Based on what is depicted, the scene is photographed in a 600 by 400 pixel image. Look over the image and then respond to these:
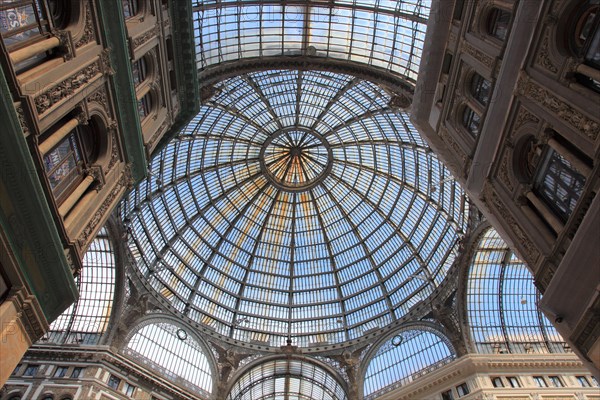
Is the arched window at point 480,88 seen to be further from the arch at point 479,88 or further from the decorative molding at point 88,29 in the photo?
the decorative molding at point 88,29

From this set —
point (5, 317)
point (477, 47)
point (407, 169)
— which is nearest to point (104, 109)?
point (5, 317)

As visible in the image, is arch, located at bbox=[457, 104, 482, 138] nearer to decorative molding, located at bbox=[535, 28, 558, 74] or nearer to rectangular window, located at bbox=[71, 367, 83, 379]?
decorative molding, located at bbox=[535, 28, 558, 74]

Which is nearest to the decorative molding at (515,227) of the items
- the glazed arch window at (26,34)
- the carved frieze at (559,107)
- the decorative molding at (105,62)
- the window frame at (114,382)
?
the carved frieze at (559,107)

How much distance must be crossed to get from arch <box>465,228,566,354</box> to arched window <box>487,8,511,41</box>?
22683 mm

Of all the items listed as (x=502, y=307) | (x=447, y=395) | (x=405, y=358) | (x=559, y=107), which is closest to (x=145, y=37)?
(x=559, y=107)

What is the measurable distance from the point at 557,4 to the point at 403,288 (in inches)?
1458

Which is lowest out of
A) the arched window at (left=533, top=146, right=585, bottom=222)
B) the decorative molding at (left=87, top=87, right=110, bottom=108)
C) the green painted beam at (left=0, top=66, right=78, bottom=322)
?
the green painted beam at (left=0, top=66, right=78, bottom=322)

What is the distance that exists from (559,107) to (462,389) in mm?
27532

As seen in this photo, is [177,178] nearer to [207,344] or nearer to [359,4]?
[207,344]

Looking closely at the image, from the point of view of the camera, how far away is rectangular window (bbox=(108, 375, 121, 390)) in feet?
108

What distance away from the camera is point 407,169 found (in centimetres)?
4644

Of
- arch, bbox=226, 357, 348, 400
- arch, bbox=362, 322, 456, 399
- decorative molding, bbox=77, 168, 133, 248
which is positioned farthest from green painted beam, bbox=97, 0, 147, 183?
arch, bbox=362, 322, 456, 399

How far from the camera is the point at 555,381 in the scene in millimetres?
33344

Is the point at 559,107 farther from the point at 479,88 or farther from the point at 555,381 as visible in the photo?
the point at 555,381
